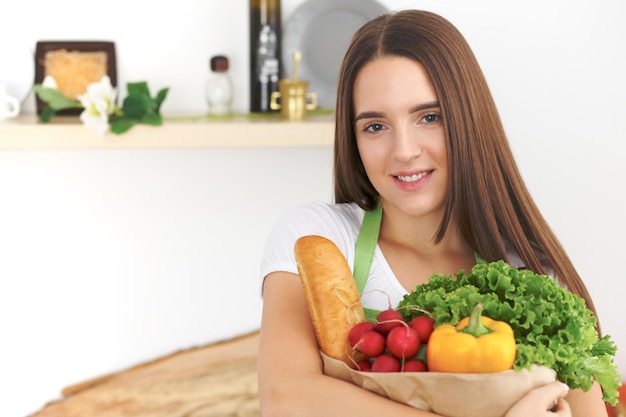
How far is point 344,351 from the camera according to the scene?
4.51 ft

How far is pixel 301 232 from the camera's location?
1695mm

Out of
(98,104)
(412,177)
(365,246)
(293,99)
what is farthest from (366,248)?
(98,104)

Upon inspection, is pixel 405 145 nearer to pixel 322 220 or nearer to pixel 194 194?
pixel 322 220

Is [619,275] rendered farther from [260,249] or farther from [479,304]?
[479,304]

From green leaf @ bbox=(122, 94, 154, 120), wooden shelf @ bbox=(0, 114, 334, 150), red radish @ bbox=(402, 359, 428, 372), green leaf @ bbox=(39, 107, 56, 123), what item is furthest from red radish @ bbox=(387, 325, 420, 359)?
green leaf @ bbox=(39, 107, 56, 123)

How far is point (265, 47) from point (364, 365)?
5.49ft

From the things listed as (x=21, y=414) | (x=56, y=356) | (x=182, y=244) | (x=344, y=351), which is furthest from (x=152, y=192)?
(x=344, y=351)

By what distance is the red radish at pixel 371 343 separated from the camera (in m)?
1.27

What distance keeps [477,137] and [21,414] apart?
2.11m

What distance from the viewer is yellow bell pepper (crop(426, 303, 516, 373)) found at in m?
1.20

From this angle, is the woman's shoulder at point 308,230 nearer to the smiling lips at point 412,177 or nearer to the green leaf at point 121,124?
the smiling lips at point 412,177

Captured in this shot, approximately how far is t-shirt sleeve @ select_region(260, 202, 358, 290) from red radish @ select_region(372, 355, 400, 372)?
1.34ft

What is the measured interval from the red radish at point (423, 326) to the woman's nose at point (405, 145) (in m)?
0.38

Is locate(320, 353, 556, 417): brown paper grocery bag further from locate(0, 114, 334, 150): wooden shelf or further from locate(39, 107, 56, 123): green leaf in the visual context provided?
locate(39, 107, 56, 123): green leaf
